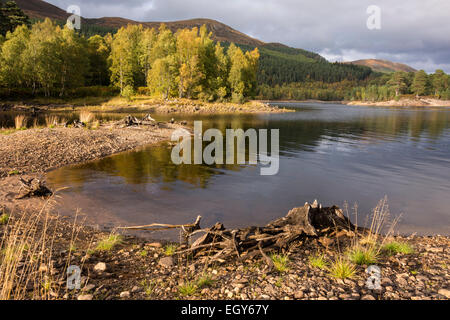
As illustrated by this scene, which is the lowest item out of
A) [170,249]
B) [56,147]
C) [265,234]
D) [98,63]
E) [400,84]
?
[170,249]

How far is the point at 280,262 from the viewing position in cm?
702

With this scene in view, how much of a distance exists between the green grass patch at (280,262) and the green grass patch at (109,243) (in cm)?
442

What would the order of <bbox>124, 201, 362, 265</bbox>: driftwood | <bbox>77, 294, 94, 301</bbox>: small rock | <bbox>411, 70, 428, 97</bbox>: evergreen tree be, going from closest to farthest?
<bbox>77, 294, 94, 301</bbox>: small rock
<bbox>124, 201, 362, 265</bbox>: driftwood
<bbox>411, 70, 428, 97</bbox>: evergreen tree

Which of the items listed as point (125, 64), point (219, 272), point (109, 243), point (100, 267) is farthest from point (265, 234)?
point (125, 64)

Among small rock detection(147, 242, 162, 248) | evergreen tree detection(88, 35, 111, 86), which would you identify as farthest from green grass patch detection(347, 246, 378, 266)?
evergreen tree detection(88, 35, 111, 86)

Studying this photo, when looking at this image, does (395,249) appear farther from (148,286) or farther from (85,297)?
(85,297)

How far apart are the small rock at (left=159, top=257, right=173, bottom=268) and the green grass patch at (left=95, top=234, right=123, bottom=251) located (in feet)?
5.89

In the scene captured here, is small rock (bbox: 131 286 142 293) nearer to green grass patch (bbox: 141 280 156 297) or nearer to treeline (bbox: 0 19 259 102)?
green grass patch (bbox: 141 280 156 297)

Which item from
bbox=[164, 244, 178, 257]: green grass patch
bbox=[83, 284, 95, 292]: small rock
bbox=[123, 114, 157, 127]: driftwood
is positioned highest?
bbox=[123, 114, 157, 127]: driftwood

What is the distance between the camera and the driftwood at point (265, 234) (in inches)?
295

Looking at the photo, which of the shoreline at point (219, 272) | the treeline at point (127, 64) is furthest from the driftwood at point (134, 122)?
the treeline at point (127, 64)

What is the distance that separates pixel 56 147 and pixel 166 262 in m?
18.1

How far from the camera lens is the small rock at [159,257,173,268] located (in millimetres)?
6968
